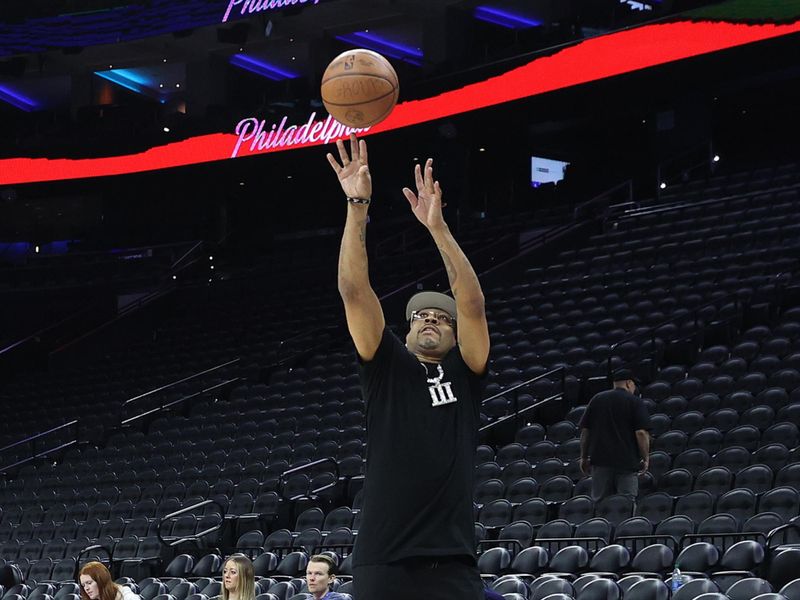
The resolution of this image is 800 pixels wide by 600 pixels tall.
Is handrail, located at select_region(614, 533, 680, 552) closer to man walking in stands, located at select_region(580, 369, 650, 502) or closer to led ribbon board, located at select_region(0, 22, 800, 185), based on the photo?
man walking in stands, located at select_region(580, 369, 650, 502)

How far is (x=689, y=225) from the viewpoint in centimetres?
1962

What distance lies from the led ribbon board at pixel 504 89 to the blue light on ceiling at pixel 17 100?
14.4 feet

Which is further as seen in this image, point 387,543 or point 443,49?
A: point 443,49

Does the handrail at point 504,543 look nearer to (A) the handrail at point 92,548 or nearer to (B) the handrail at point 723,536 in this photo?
(B) the handrail at point 723,536

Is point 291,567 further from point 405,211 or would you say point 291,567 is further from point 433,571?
point 405,211

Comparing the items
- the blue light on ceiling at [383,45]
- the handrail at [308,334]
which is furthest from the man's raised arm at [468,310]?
the blue light on ceiling at [383,45]

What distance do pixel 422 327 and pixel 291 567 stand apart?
712 cm

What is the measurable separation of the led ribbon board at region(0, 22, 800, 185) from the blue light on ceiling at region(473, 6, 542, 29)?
13.8 ft

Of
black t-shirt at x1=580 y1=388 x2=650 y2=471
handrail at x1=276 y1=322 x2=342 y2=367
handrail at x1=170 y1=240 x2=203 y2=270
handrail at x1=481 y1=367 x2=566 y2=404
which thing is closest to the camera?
black t-shirt at x1=580 y1=388 x2=650 y2=471

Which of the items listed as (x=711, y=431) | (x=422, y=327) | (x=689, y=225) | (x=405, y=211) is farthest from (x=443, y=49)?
(x=422, y=327)

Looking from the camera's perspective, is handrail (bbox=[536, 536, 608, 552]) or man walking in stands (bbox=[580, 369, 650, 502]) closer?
handrail (bbox=[536, 536, 608, 552])

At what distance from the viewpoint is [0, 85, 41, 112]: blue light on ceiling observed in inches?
1213

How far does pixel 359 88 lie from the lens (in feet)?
13.8

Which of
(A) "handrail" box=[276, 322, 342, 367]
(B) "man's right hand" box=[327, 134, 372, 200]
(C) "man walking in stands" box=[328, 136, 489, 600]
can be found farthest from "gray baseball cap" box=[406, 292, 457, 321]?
(A) "handrail" box=[276, 322, 342, 367]
